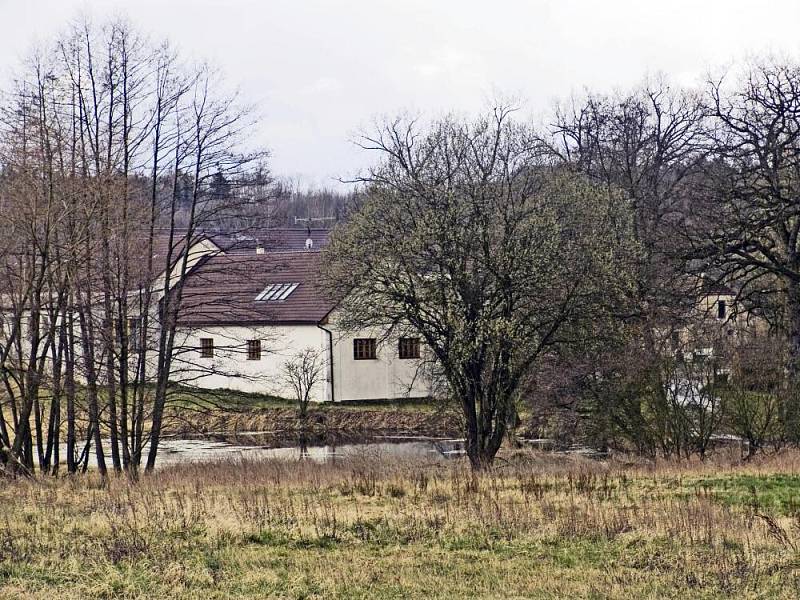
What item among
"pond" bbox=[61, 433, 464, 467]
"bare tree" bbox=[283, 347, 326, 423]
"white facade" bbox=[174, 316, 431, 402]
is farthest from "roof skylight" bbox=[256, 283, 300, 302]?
"pond" bbox=[61, 433, 464, 467]

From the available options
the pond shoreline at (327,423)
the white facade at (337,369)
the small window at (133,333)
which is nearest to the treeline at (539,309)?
the small window at (133,333)

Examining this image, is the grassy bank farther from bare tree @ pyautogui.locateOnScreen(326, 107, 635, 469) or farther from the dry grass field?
the dry grass field

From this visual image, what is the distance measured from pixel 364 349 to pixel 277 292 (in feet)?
17.4

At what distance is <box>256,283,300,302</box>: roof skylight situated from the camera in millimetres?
43625

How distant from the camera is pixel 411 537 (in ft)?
36.9

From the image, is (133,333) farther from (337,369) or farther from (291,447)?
(337,369)

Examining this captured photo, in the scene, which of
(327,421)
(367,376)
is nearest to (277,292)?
(367,376)

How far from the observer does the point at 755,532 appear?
11.0 metres

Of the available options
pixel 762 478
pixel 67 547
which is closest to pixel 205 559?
pixel 67 547

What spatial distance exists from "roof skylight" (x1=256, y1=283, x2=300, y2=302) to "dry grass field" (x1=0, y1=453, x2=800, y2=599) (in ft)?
88.4

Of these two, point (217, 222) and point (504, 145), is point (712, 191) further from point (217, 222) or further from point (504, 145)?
point (217, 222)

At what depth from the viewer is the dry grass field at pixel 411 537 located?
354 inches

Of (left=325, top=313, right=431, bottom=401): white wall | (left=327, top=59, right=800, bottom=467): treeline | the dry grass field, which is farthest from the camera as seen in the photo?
(left=325, top=313, right=431, bottom=401): white wall

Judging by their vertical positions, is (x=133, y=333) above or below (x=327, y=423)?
above
